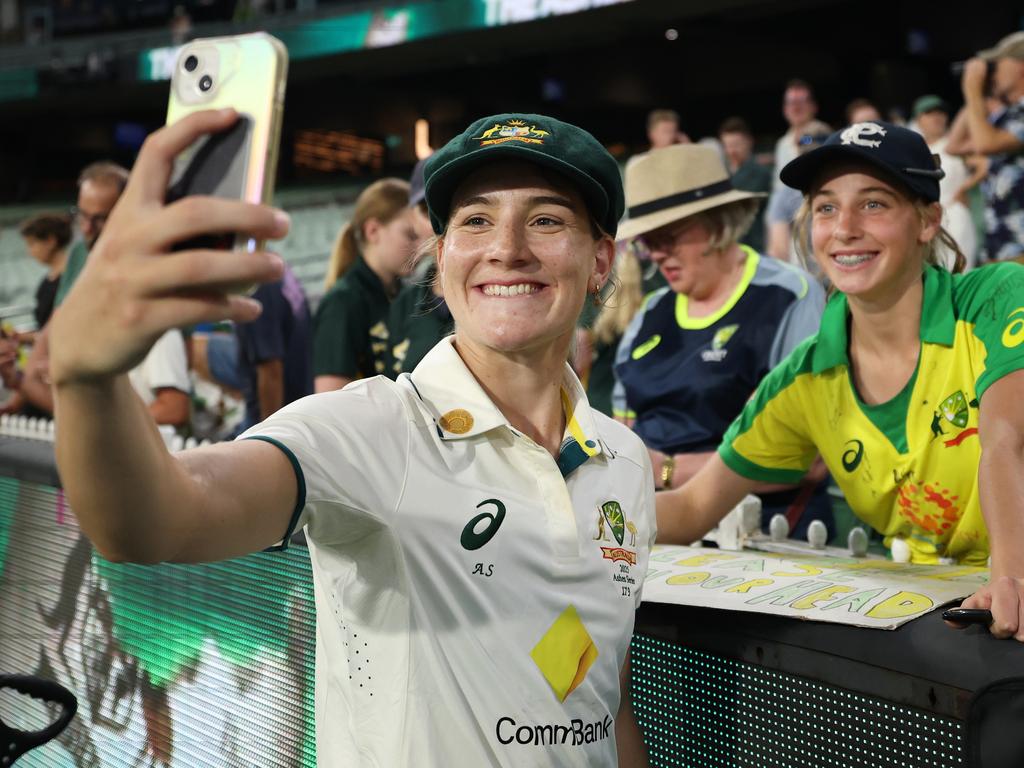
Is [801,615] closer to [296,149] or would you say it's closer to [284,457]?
[284,457]

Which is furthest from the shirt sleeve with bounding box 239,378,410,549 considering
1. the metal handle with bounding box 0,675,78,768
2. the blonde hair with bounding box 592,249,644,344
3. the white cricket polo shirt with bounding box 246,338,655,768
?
the blonde hair with bounding box 592,249,644,344

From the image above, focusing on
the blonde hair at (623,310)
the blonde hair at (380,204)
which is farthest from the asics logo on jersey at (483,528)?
the blonde hair at (380,204)

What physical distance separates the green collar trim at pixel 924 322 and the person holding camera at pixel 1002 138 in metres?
2.69

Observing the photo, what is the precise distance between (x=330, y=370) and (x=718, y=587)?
2.17 metres

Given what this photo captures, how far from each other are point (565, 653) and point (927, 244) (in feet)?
3.88

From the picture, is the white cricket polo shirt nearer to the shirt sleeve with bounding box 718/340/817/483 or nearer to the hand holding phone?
the hand holding phone

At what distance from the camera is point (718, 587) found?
1.66m

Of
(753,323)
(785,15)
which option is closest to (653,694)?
(753,323)

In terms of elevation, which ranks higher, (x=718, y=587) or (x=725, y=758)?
(x=718, y=587)

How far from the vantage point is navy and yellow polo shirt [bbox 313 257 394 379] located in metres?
3.62

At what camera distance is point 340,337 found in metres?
3.64

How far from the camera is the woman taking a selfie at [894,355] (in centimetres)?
193

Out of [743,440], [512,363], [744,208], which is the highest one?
[744,208]

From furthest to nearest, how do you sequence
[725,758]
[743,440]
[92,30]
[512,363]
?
[92,30]
[743,440]
[725,758]
[512,363]
